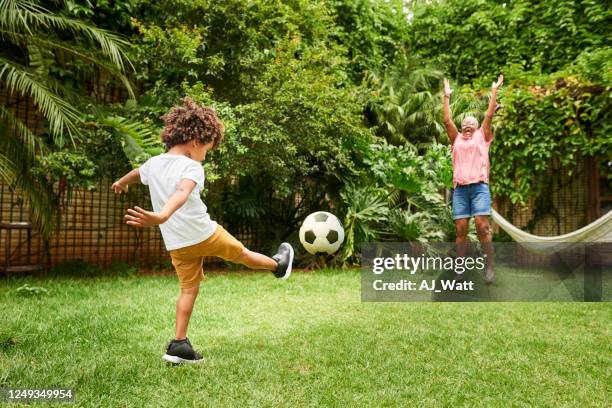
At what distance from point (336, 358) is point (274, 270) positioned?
67 cm

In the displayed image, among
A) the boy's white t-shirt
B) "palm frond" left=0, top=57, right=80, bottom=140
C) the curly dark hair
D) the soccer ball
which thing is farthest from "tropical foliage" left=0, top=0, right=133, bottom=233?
the boy's white t-shirt

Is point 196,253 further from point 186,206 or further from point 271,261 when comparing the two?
point 271,261

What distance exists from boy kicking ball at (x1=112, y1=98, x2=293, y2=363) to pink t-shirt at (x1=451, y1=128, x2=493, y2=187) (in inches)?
114

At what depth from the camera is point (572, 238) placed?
16.8 ft

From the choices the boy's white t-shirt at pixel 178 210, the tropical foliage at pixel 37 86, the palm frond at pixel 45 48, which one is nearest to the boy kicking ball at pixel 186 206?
the boy's white t-shirt at pixel 178 210

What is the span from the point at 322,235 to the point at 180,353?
293cm

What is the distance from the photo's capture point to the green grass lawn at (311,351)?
205 centimetres

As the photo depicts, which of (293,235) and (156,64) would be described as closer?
(156,64)

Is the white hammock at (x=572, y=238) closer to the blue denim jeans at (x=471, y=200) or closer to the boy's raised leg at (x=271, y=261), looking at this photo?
the blue denim jeans at (x=471, y=200)

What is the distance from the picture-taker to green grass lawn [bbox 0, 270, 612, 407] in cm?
205

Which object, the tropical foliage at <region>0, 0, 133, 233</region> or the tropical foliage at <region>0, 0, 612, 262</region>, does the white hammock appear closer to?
the tropical foliage at <region>0, 0, 612, 262</region>

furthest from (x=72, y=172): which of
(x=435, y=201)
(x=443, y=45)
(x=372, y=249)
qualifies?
(x=443, y=45)

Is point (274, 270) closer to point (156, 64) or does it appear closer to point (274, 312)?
point (274, 312)

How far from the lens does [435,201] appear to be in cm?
752
